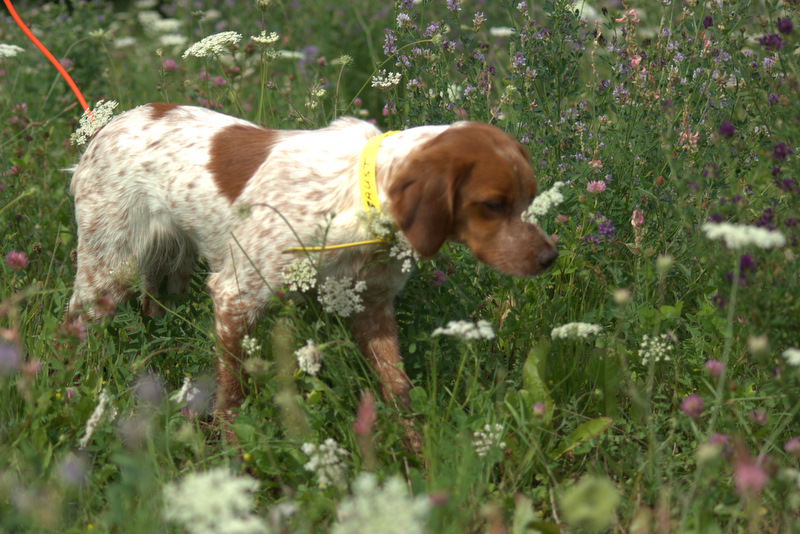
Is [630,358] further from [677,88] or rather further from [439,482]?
[677,88]

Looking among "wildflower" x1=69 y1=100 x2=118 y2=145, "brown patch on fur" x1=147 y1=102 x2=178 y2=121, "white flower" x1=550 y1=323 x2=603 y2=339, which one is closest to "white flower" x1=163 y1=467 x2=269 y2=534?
"white flower" x1=550 y1=323 x2=603 y2=339

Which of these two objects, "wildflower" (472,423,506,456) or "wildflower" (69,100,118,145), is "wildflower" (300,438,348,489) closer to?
"wildflower" (472,423,506,456)

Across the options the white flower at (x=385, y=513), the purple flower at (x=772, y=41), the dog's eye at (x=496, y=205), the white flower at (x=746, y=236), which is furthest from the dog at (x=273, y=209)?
the white flower at (x=385, y=513)

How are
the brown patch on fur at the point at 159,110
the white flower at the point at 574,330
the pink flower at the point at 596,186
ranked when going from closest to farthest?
the white flower at the point at 574,330 → the pink flower at the point at 596,186 → the brown patch on fur at the point at 159,110

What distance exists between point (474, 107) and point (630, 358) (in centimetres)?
142

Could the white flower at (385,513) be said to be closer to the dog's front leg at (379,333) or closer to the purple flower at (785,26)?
the dog's front leg at (379,333)

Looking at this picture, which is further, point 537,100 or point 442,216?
point 537,100

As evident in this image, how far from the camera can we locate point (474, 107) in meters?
3.67

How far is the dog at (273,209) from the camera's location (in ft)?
8.29

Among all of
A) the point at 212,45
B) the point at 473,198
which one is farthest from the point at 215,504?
the point at 212,45

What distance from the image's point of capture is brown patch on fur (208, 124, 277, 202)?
3.01 meters

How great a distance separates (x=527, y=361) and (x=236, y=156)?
1.39m

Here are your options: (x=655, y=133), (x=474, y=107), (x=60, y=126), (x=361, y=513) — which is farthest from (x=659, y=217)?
(x=60, y=126)

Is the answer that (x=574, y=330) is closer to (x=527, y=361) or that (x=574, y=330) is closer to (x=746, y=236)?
(x=527, y=361)
